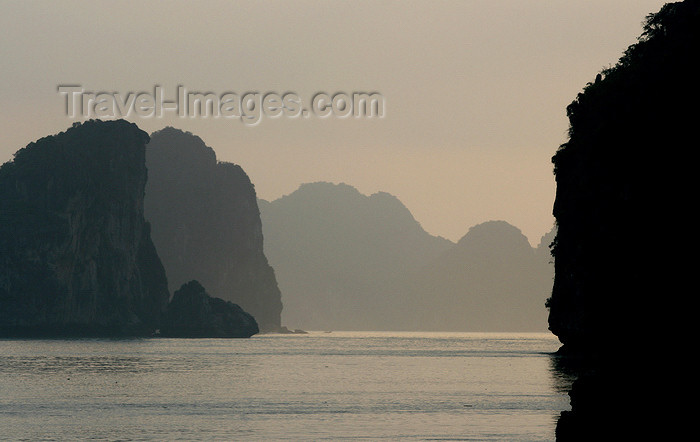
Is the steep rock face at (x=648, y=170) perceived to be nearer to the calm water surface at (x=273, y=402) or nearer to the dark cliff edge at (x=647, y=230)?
the dark cliff edge at (x=647, y=230)

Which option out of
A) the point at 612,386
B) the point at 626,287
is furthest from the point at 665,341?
the point at 626,287

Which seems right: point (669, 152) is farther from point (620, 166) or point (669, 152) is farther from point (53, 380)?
point (53, 380)

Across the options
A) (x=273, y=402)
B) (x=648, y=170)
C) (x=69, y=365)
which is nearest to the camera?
(x=648, y=170)

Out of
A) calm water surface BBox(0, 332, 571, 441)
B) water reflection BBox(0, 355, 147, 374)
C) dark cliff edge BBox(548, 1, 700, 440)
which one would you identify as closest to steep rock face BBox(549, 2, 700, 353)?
dark cliff edge BBox(548, 1, 700, 440)

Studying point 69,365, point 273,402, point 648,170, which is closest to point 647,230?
point 648,170

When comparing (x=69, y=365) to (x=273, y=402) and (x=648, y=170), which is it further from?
(x=648, y=170)

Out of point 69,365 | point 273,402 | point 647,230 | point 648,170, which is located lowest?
point 69,365

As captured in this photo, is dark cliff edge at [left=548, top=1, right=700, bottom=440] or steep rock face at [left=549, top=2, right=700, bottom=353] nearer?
dark cliff edge at [left=548, top=1, right=700, bottom=440]

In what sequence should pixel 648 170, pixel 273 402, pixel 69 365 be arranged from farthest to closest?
pixel 69 365
pixel 273 402
pixel 648 170

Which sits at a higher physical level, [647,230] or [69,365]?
[647,230]

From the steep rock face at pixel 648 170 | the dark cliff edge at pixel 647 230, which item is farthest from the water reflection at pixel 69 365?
the dark cliff edge at pixel 647 230

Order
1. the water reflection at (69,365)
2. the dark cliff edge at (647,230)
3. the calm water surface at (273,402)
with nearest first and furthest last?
the dark cliff edge at (647,230) < the calm water surface at (273,402) < the water reflection at (69,365)

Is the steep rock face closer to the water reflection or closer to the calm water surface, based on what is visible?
the calm water surface

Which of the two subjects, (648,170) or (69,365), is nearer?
(648,170)
